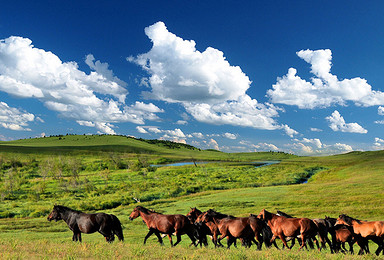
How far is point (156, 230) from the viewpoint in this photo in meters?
14.7

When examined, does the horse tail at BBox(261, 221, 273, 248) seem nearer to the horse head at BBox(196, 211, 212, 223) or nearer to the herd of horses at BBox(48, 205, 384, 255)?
the herd of horses at BBox(48, 205, 384, 255)

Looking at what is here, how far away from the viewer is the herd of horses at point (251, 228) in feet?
44.3

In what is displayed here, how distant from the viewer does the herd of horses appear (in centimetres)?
1349

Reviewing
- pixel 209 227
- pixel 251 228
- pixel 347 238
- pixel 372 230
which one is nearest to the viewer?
pixel 372 230

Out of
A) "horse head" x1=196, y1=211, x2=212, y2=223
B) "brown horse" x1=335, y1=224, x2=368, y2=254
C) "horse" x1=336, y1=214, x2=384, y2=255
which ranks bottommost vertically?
"brown horse" x1=335, y1=224, x2=368, y2=254

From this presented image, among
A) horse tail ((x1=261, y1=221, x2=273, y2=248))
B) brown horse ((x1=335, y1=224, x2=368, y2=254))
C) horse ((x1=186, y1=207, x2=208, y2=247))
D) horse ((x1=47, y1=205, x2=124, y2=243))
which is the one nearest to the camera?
brown horse ((x1=335, y1=224, x2=368, y2=254))

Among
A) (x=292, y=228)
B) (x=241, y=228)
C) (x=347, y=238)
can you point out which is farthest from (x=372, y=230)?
(x=241, y=228)

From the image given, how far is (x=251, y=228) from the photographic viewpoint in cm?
1360

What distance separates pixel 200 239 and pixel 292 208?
18.0m

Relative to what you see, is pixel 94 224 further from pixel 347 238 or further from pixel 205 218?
pixel 347 238

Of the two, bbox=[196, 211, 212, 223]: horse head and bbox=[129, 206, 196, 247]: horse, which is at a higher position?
bbox=[196, 211, 212, 223]: horse head

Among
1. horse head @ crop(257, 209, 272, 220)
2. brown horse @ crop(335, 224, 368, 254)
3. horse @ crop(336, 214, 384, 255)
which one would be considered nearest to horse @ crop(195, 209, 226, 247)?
horse head @ crop(257, 209, 272, 220)

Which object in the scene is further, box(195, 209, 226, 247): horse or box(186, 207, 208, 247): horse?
box(186, 207, 208, 247): horse

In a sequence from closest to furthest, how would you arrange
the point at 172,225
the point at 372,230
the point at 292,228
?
the point at 372,230
the point at 292,228
the point at 172,225
